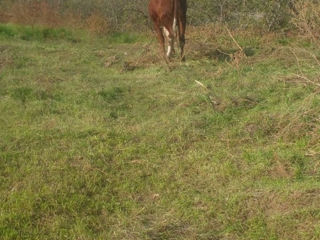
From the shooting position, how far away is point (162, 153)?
485 cm

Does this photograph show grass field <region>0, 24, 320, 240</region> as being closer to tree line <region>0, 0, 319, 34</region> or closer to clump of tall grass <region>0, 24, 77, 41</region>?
tree line <region>0, 0, 319, 34</region>

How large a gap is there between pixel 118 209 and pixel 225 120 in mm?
2102

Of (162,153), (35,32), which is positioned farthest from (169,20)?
(35,32)

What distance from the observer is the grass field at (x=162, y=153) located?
3.65 meters

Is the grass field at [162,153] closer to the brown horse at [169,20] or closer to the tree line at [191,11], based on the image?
the brown horse at [169,20]

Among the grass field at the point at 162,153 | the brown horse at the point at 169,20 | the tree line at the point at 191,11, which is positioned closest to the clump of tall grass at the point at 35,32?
the tree line at the point at 191,11

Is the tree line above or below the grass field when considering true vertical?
below

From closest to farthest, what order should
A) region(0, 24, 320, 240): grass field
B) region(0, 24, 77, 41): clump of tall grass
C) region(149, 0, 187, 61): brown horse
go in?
region(0, 24, 320, 240): grass field
region(149, 0, 187, 61): brown horse
region(0, 24, 77, 41): clump of tall grass

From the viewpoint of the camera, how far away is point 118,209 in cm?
387

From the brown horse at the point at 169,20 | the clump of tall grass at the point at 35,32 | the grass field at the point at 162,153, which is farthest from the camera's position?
the clump of tall grass at the point at 35,32

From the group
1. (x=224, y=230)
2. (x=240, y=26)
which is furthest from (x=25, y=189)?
(x=240, y=26)

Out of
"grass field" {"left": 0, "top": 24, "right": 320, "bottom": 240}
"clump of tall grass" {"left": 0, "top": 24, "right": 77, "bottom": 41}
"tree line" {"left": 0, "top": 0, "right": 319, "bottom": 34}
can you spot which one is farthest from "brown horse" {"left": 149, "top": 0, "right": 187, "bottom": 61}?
"clump of tall grass" {"left": 0, "top": 24, "right": 77, "bottom": 41}

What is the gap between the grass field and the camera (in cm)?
365

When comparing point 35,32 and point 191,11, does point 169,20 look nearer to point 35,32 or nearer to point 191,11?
point 191,11
